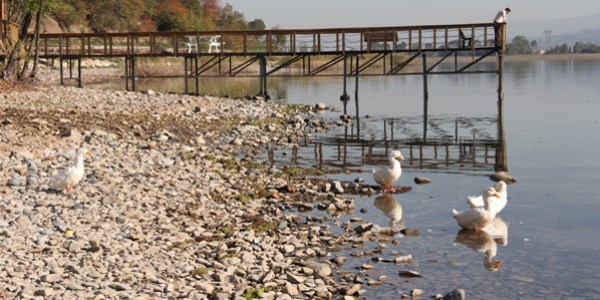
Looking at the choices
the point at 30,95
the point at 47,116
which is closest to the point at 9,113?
the point at 47,116

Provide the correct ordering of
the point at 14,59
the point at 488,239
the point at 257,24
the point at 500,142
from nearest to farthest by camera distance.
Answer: the point at 488,239 < the point at 500,142 < the point at 14,59 < the point at 257,24

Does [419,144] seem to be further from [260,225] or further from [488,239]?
[260,225]

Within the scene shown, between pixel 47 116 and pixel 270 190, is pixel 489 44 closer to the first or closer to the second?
pixel 47 116

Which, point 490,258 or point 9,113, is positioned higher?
point 9,113

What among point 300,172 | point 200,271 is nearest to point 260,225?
point 200,271

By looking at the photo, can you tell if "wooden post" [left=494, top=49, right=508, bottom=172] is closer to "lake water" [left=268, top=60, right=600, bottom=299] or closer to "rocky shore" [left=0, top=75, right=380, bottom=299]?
"lake water" [left=268, top=60, right=600, bottom=299]

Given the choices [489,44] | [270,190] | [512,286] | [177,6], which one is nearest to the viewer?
[512,286]

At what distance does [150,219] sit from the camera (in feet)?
45.5

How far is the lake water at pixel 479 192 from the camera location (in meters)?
12.3

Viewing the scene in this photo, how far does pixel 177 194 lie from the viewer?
52.7 feet

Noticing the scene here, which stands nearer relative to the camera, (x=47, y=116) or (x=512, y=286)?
(x=512, y=286)

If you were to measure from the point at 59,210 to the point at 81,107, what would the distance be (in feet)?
52.3

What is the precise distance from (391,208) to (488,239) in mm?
2801

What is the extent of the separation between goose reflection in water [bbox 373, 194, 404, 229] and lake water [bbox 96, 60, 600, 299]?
0.09 meters
